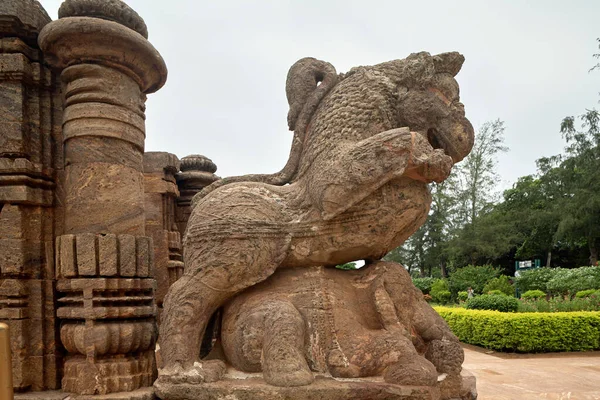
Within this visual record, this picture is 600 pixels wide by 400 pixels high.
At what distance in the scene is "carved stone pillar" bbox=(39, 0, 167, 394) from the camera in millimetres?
2500

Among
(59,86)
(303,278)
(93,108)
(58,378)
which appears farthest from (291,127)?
(58,378)

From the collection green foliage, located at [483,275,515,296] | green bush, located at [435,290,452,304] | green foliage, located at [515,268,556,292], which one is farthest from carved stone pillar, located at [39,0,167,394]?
green foliage, located at [515,268,556,292]

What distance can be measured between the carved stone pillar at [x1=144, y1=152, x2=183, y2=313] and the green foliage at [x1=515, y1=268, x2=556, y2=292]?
49.7ft

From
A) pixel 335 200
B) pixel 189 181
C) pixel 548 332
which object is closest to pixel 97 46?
pixel 335 200

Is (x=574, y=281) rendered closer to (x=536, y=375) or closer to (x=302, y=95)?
(x=536, y=375)

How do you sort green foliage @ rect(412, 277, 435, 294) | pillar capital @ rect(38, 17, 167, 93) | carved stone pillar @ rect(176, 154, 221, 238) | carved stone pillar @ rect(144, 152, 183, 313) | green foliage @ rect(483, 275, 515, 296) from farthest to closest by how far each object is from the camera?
1. green foliage @ rect(412, 277, 435, 294)
2. green foliage @ rect(483, 275, 515, 296)
3. carved stone pillar @ rect(176, 154, 221, 238)
4. carved stone pillar @ rect(144, 152, 183, 313)
5. pillar capital @ rect(38, 17, 167, 93)

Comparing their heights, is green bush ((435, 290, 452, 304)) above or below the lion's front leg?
below

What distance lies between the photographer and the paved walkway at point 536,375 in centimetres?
468

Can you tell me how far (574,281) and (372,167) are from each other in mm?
15500

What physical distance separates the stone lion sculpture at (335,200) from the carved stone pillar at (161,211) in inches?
137

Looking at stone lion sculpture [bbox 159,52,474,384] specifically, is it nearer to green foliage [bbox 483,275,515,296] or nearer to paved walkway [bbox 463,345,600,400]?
paved walkway [bbox 463,345,600,400]

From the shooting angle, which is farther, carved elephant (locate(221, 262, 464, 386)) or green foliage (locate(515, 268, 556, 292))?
green foliage (locate(515, 268, 556, 292))

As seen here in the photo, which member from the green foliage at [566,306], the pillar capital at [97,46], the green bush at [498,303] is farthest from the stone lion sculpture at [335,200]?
the green foliage at [566,306]

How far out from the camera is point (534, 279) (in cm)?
1675
